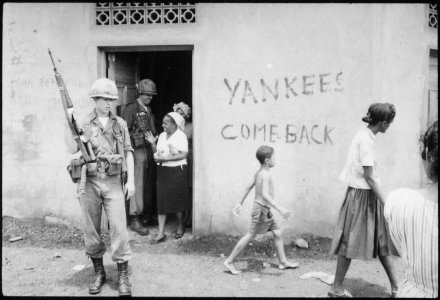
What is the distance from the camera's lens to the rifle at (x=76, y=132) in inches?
160

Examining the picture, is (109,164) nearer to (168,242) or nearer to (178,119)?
(178,119)

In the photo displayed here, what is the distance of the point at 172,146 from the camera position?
18.9 feet

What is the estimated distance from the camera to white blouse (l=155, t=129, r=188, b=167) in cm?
579

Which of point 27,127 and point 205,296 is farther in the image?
point 27,127

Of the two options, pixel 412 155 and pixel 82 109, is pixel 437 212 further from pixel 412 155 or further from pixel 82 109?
pixel 82 109

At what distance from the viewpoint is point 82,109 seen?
5996 mm

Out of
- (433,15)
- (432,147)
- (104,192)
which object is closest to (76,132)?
(104,192)

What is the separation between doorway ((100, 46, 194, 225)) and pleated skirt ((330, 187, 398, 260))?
9.84ft

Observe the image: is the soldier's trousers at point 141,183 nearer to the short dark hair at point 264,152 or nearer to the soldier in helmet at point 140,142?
the soldier in helmet at point 140,142

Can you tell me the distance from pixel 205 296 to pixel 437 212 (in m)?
2.89

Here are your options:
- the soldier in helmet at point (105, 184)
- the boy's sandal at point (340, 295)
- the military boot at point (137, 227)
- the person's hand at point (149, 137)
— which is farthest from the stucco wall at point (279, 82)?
the soldier in helmet at point (105, 184)

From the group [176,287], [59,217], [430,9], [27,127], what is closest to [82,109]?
[27,127]

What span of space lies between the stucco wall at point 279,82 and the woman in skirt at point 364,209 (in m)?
1.58

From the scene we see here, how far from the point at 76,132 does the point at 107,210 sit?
0.82 metres
